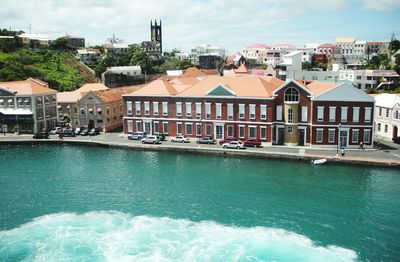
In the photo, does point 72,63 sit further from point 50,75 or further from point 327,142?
point 327,142

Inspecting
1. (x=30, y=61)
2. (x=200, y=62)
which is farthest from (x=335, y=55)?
(x=30, y=61)

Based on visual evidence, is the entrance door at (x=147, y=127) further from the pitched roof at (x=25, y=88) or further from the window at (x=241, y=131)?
the pitched roof at (x=25, y=88)

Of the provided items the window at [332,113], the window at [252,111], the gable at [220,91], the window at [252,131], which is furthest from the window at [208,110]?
the window at [332,113]

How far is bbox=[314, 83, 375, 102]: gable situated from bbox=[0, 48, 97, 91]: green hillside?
63518 millimetres

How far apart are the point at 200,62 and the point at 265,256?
127 metres

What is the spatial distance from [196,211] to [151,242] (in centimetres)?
612

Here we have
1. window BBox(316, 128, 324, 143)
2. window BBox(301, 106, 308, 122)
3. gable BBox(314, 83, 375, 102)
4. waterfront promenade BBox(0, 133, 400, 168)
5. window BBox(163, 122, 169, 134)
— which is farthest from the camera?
window BBox(163, 122, 169, 134)

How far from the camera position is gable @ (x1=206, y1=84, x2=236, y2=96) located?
55.3 metres

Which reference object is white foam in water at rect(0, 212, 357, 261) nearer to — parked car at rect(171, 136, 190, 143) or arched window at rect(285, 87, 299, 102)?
parked car at rect(171, 136, 190, 143)

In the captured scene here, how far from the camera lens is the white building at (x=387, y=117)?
5450cm

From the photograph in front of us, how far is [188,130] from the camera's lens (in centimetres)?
5816

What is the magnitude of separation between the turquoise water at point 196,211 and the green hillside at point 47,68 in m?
49.9

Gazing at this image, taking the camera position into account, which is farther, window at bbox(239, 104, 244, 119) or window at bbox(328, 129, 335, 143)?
window at bbox(239, 104, 244, 119)

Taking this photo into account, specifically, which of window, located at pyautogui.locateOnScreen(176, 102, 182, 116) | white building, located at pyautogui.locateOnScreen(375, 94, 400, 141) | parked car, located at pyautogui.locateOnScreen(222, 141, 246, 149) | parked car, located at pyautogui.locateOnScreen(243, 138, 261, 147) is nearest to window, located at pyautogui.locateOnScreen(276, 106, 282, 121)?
parked car, located at pyautogui.locateOnScreen(243, 138, 261, 147)
